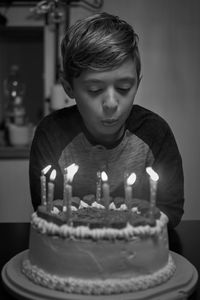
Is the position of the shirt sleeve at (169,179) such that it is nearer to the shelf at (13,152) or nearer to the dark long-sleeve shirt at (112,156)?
the dark long-sleeve shirt at (112,156)

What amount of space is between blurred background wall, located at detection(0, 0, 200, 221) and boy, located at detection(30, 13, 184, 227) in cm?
144

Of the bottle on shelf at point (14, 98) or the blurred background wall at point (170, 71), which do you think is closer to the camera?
the blurred background wall at point (170, 71)

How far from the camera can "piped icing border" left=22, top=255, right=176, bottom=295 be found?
965 mm

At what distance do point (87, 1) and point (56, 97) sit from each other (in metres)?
0.63

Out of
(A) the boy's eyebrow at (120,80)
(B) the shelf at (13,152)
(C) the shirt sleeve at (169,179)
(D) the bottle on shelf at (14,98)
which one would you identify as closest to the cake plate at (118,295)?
(C) the shirt sleeve at (169,179)

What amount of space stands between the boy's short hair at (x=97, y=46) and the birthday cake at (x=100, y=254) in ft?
1.33

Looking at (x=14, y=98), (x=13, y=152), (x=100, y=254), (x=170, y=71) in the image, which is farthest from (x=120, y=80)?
(x=14, y=98)

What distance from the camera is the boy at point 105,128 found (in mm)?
1235

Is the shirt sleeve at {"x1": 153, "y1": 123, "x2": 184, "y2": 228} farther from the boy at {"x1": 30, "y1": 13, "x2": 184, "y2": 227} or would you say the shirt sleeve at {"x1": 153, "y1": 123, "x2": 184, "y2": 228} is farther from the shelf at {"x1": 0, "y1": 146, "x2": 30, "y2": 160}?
the shelf at {"x1": 0, "y1": 146, "x2": 30, "y2": 160}

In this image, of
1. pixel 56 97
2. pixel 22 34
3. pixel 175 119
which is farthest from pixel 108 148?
pixel 22 34

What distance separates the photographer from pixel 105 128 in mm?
1325

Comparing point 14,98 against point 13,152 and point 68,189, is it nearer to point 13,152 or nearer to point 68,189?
point 13,152

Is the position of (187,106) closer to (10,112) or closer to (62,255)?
(10,112)

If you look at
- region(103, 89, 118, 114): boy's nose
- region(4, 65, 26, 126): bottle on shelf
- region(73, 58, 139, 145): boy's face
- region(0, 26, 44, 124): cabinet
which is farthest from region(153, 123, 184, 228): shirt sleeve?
region(0, 26, 44, 124): cabinet
